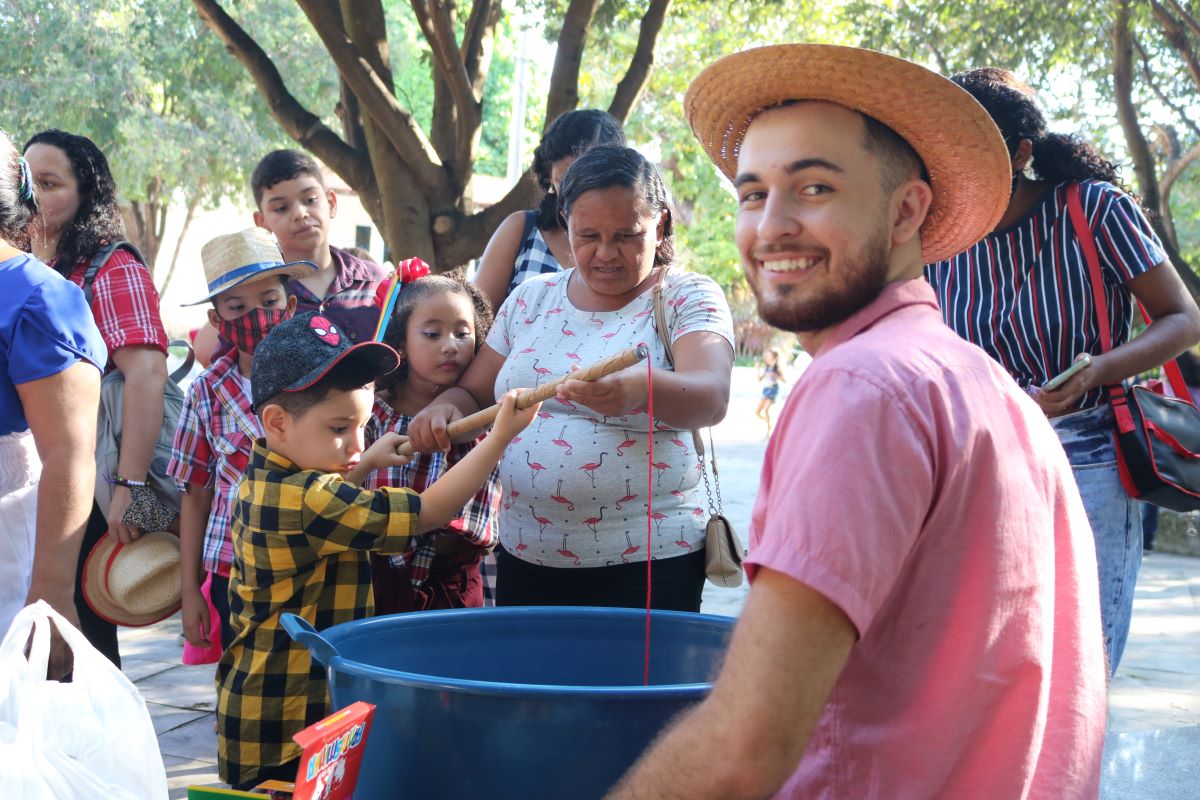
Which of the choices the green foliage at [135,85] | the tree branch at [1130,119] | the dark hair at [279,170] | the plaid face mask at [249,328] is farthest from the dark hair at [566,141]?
the green foliage at [135,85]

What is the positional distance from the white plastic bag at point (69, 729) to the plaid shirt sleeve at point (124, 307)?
64.6 inches

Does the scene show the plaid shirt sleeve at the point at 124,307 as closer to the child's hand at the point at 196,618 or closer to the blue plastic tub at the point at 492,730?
the child's hand at the point at 196,618

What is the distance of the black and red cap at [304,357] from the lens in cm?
244

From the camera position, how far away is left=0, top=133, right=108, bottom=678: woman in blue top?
225cm

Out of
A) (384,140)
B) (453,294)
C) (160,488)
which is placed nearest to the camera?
(453,294)

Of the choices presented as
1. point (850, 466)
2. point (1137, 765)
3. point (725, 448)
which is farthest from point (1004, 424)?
point (725, 448)

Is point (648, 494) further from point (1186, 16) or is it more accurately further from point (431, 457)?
point (1186, 16)

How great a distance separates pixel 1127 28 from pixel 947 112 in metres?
8.90

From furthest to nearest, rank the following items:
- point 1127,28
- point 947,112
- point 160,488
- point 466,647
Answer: point 1127,28
point 160,488
point 466,647
point 947,112

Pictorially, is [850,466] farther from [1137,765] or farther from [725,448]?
[725,448]

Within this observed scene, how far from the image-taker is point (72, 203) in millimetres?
3533

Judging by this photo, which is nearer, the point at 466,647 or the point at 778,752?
the point at 778,752

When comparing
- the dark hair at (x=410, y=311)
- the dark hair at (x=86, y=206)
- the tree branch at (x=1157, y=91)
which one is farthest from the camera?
the tree branch at (x=1157, y=91)

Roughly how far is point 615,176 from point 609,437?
1.87 ft
